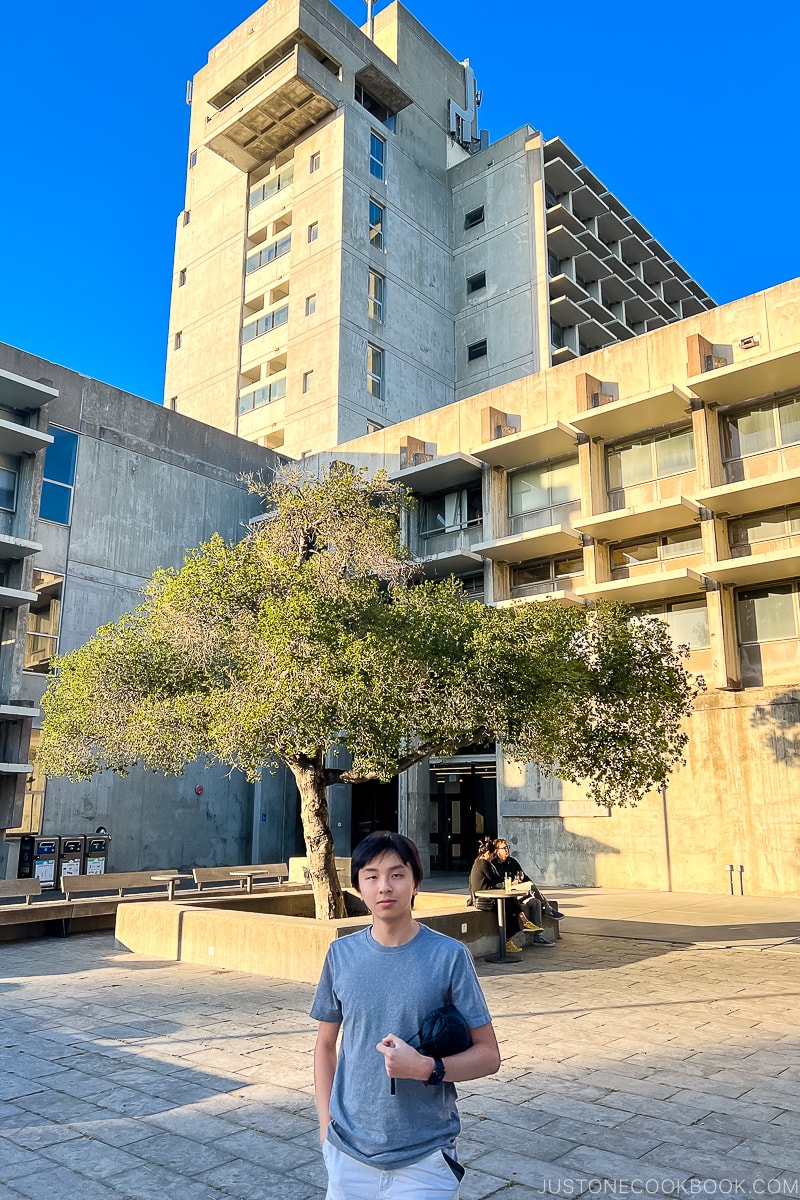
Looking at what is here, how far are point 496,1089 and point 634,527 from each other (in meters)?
20.6

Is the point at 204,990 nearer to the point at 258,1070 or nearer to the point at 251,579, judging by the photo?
the point at 258,1070

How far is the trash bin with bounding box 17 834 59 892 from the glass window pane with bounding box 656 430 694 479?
1986cm

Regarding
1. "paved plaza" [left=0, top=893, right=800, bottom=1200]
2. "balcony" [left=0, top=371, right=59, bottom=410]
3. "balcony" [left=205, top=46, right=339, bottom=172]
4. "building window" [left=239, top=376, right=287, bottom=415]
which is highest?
"balcony" [left=205, top=46, right=339, bottom=172]

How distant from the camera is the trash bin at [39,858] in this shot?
23922 mm

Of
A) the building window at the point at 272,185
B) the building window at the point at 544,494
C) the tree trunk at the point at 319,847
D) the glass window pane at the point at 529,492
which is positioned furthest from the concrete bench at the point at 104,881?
the building window at the point at 272,185

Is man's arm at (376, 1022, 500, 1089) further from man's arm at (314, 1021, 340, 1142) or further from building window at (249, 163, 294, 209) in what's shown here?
building window at (249, 163, 294, 209)

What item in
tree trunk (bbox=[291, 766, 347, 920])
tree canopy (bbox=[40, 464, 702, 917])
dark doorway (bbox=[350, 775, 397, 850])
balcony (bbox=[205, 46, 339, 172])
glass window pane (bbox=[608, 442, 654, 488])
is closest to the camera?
tree canopy (bbox=[40, 464, 702, 917])

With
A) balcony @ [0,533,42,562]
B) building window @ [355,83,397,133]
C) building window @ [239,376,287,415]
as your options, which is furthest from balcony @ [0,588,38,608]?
building window @ [355,83,397,133]

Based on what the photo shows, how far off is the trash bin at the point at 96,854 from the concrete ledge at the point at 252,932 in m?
12.2

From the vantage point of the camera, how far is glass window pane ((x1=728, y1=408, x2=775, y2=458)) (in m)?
23.4

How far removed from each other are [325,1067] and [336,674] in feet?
29.4

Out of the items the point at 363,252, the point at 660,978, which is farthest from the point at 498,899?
the point at 363,252

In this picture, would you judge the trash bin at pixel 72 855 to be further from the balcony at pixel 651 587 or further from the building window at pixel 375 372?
the building window at pixel 375 372

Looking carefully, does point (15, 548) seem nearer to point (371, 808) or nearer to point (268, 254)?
point (371, 808)
